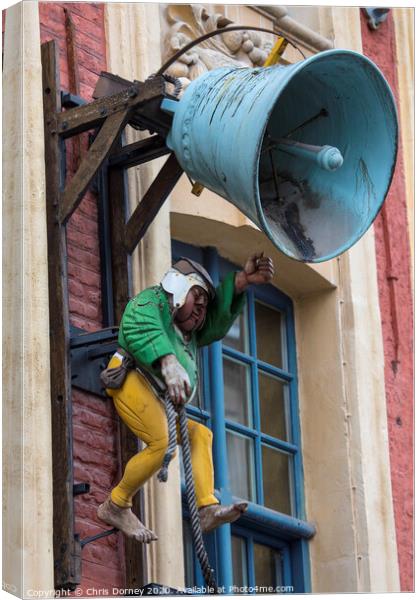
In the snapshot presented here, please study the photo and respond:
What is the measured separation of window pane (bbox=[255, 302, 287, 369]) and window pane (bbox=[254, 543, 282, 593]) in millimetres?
951

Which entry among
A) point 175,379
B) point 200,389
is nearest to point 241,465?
point 200,389

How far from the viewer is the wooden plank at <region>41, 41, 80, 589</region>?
1027 centimetres

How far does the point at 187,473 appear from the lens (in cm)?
1018

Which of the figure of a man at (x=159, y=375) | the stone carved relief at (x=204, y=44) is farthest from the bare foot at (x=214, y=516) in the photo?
the stone carved relief at (x=204, y=44)

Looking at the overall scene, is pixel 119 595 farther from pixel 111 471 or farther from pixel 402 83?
pixel 402 83

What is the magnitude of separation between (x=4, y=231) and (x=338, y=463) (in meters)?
2.43

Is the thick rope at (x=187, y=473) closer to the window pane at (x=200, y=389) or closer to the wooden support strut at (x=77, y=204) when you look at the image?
the wooden support strut at (x=77, y=204)

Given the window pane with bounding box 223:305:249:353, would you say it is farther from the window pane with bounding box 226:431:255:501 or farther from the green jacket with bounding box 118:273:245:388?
the green jacket with bounding box 118:273:245:388

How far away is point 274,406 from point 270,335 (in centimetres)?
36

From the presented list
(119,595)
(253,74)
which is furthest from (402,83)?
(119,595)

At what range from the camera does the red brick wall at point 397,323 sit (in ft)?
40.5

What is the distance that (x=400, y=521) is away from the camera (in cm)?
1234

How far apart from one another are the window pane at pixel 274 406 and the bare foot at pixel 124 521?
6.26 ft

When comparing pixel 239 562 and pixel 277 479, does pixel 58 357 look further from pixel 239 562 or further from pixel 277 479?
pixel 277 479
